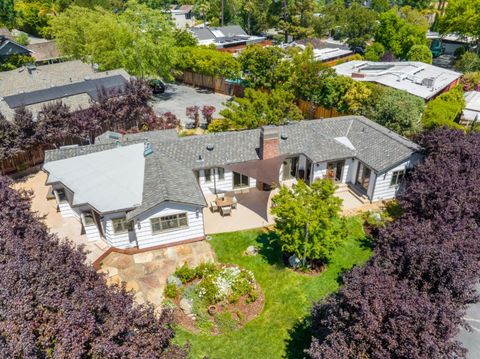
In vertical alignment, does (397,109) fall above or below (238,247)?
above

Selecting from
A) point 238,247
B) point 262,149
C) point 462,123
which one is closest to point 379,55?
point 462,123

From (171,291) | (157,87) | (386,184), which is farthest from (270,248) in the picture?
(157,87)

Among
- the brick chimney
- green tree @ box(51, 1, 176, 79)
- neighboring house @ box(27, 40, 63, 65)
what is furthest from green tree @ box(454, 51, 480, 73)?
neighboring house @ box(27, 40, 63, 65)

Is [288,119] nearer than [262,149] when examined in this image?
No

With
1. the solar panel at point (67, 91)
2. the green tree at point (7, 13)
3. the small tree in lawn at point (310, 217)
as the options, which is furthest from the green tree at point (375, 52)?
the green tree at point (7, 13)

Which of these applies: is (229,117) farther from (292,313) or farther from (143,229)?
(292,313)

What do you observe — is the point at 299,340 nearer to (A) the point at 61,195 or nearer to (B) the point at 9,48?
(A) the point at 61,195
